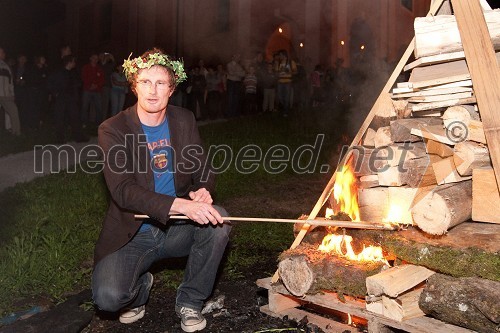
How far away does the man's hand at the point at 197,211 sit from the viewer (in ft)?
11.3

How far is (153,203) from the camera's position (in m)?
3.43

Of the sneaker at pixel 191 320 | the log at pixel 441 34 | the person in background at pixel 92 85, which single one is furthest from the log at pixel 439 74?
the person in background at pixel 92 85

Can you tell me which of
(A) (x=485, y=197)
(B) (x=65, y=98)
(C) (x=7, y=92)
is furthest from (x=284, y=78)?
(A) (x=485, y=197)

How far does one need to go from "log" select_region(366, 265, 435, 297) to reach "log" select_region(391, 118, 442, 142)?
3.05 feet

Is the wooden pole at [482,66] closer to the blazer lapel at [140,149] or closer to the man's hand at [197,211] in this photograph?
the man's hand at [197,211]

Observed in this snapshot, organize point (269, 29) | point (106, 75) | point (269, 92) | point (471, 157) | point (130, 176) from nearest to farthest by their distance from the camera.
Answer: point (471, 157)
point (130, 176)
point (106, 75)
point (269, 92)
point (269, 29)

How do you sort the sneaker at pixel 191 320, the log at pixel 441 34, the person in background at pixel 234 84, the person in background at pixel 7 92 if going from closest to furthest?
the log at pixel 441 34
the sneaker at pixel 191 320
the person in background at pixel 7 92
the person in background at pixel 234 84

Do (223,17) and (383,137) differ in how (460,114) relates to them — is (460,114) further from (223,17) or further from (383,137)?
(223,17)

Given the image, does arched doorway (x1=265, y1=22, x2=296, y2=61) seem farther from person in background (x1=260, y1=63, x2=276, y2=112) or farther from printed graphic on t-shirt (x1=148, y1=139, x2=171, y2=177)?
printed graphic on t-shirt (x1=148, y1=139, x2=171, y2=177)

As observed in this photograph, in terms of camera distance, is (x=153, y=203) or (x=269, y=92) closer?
(x=153, y=203)

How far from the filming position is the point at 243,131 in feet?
41.5

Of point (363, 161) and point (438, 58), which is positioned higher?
point (438, 58)

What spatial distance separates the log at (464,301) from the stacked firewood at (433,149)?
335mm

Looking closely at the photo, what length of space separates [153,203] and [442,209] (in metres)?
1.94
